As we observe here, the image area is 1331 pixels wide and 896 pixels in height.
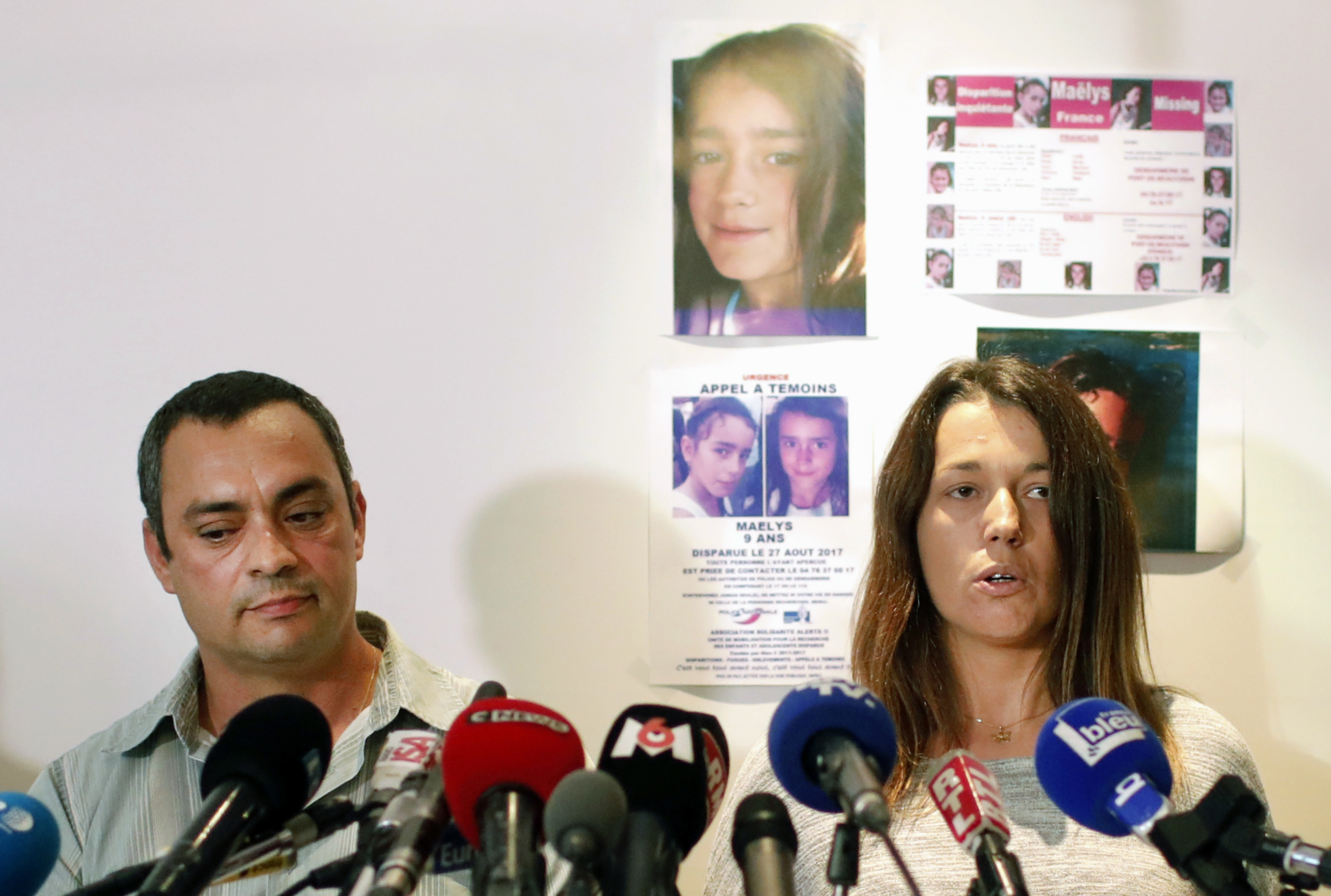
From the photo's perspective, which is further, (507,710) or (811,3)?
(811,3)

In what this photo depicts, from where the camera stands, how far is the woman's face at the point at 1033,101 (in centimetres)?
→ 192

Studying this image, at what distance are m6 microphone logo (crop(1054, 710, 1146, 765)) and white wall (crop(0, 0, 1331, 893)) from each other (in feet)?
3.39

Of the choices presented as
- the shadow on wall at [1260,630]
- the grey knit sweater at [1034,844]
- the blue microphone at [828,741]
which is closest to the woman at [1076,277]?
the shadow on wall at [1260,630]

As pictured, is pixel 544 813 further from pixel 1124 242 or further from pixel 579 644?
pixel 1124 242

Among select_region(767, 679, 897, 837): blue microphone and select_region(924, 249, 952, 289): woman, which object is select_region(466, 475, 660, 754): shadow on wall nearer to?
select_region(924, 249, 952, 289): woman

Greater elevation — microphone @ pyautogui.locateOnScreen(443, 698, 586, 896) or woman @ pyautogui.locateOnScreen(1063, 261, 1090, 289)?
woman @ pyautogui.locateOnScreen(1063, 261, 1090, 289)

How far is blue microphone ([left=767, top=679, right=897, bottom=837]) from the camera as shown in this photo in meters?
0.81

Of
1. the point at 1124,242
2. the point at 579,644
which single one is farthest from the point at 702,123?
the point at 579,644

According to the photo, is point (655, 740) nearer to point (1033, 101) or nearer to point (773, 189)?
point (773, 189)

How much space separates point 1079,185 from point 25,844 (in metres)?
1.91

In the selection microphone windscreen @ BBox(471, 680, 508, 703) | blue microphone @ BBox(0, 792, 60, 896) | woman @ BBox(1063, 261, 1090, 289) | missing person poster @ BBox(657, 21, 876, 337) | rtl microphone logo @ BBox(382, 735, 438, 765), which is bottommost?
blue microphone @ BBox(0, 792, 60, 896)

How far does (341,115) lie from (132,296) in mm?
524

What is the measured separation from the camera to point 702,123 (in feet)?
6.27

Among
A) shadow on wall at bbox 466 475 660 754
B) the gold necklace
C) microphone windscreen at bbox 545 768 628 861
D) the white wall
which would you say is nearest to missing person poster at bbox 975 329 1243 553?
the white wall
